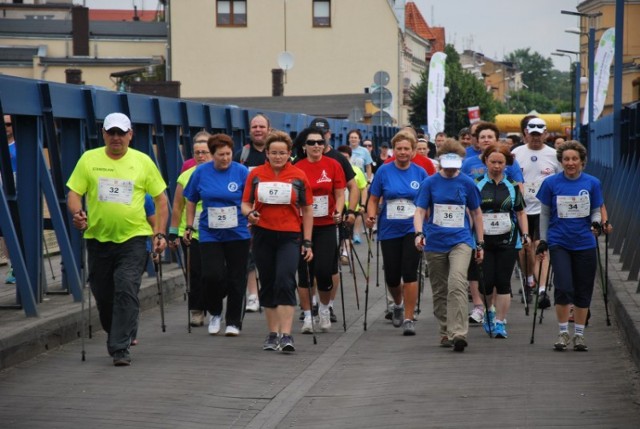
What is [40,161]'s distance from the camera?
1429 cm

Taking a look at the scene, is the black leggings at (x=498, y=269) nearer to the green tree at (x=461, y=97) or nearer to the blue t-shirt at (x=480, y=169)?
the blue t-shirt at (x=480, y=169)

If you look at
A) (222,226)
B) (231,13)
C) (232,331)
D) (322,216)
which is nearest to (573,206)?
(322,216)

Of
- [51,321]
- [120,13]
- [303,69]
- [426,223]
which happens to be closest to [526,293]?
[426,223]

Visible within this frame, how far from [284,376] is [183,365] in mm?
941

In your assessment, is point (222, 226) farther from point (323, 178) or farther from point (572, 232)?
point (572, 232)

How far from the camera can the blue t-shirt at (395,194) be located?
13766mm

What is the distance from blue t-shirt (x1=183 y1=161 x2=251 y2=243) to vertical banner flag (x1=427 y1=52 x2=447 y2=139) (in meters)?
39.5

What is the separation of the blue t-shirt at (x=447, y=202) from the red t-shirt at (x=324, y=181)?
117 cm

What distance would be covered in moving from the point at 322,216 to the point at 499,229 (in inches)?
66.0

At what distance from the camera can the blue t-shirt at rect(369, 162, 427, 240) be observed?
13.8 m

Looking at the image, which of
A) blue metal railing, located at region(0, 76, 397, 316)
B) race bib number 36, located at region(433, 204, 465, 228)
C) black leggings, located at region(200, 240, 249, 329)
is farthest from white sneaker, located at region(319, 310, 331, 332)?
blue metal railing, located at region(0, 76, 397, 316)

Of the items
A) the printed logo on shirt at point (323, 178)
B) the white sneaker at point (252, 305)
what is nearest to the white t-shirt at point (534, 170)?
the white sneaker at point (252, 305)

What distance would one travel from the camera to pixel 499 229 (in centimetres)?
1377

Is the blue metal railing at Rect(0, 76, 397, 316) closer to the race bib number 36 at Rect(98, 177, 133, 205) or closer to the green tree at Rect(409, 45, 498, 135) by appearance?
the race bib number 36 at Rect(98, 177, 133, 205)
